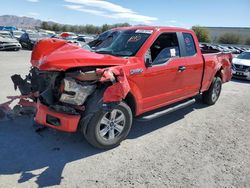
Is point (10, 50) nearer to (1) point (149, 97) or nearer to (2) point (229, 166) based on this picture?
(1) point (149, 97)

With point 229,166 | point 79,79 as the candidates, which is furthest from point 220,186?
point 79,79

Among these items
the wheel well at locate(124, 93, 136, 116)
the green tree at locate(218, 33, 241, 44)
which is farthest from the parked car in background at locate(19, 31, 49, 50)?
the green tree at locate(218, 33, 241, 44)

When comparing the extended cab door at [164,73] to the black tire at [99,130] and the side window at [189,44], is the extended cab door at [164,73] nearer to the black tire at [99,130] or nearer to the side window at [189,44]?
the side window at [189,44]

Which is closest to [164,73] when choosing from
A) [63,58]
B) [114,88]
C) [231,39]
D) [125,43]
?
[125,43]

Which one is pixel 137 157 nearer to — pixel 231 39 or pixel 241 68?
pixel 241 68

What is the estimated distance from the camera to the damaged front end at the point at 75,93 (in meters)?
3.84

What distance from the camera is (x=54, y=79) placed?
13.3 ft

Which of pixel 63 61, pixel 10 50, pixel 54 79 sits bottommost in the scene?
pixel 10 50

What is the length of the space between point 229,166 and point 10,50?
21.0m

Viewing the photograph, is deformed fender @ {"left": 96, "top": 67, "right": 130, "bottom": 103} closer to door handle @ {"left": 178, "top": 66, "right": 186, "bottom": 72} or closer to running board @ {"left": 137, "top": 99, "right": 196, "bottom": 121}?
running board @ {"left": 137, "top": 99, "right": 196, "bottom": 121}

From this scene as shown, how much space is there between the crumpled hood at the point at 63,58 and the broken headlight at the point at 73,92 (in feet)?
0.74

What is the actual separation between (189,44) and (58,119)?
349cm

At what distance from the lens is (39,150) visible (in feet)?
13.6

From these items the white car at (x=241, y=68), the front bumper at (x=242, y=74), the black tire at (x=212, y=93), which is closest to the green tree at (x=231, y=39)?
the white car at (x=241, y=68)
